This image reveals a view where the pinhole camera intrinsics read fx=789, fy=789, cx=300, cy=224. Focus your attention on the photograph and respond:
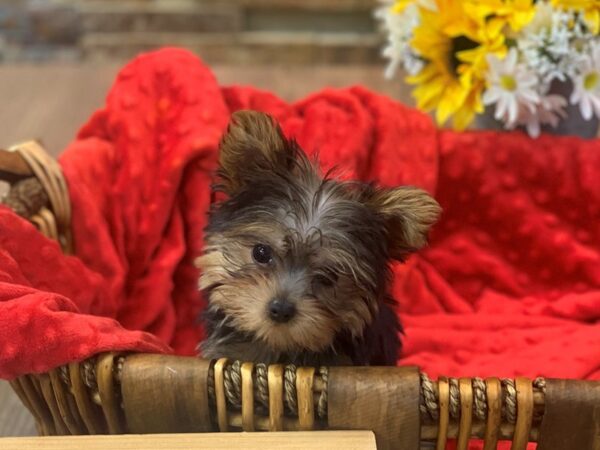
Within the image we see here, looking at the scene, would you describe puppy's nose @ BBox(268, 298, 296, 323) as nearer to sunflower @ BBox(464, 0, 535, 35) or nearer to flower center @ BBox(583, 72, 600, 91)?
sunflower @ BBox(464, 0, 535, 35)

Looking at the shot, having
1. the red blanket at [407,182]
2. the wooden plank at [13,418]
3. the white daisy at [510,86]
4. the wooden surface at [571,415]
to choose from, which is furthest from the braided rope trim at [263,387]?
the white daisy at [510,86]

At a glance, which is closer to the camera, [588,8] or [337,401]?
[337,401]

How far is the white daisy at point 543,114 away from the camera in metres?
2.19

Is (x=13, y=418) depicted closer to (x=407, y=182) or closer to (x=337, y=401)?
(x=337, y=401)

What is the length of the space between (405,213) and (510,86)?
90 centimetres

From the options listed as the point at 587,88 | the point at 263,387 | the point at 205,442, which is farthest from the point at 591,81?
the point at 205,442

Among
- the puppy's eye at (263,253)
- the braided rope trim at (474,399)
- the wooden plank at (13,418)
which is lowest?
the wooden plank at (13,418)

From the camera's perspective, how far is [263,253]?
1.45 meters

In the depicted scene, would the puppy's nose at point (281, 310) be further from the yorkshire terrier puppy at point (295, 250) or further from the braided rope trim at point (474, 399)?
the braided rope trim at point (474, 399)

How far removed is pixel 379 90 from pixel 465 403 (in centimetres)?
259

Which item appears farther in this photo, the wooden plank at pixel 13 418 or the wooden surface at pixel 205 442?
the wooden plank at pixel 13 418

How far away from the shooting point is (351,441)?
1235mm

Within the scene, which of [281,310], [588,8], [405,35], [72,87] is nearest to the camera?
[281,310]

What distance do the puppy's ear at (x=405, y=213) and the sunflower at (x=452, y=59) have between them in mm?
806
